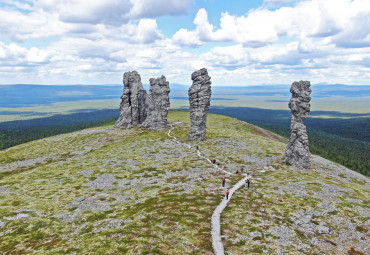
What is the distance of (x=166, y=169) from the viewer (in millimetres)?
68938

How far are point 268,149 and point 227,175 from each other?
38.3m

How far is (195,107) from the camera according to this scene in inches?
4085

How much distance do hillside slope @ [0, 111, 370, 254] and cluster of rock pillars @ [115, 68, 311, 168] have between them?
7139mm

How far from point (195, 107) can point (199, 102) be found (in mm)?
2739

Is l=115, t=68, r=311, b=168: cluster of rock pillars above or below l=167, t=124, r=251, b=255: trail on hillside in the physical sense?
above

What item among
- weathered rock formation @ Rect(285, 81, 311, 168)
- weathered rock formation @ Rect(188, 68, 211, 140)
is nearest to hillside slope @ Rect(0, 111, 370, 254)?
weathered rock formation @ Rect(285, 81, 311, 168)

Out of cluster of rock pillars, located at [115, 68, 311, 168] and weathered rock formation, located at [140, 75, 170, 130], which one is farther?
weathered rock formation, located at [140, 75, 170, 130]

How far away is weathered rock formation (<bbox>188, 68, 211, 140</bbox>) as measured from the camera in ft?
337

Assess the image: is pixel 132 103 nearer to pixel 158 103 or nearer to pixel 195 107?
pixel 158 103

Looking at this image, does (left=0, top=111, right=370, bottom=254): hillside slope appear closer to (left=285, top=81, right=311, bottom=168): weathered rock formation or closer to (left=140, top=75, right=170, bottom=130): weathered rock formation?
(left=285, top=81, right=311, bottom=168): weathered rock formation

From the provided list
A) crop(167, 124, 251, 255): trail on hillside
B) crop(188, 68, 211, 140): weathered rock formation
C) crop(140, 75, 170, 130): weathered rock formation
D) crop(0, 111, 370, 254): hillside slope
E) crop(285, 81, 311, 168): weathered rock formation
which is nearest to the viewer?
crop(167, 124, 251, 255): trail on hillside

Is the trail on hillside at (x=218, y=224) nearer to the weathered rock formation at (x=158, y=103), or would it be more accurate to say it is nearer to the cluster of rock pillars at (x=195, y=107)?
the cluster of rock pillars at (x=195, y=107)

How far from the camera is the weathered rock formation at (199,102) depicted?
103 meters

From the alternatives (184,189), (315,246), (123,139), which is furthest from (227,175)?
(123,139)
